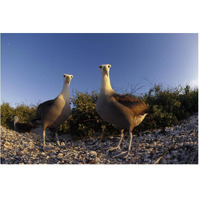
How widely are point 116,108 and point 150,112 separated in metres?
1.89

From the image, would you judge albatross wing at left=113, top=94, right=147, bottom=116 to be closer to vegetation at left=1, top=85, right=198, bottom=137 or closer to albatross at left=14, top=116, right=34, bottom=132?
vegetation at left=1, top=85, right=198, bottom=137

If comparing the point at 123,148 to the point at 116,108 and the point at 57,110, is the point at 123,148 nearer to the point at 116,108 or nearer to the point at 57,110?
the point at 116,108

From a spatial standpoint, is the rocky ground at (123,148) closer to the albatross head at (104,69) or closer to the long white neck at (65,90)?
the long white neck at (65,90)

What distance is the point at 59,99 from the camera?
3879mm

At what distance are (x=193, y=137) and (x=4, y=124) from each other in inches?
224

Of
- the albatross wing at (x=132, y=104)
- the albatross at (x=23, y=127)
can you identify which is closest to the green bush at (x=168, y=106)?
the albatross wing at (x=132, y=104)

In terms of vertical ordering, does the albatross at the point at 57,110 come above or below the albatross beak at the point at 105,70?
below

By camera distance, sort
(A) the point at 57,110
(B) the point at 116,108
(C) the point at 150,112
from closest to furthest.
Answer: (B) the point at 116,108 → (A) the point at 57,110 → (C) the point at 150,112

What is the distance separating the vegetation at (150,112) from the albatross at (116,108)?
4.23 ft

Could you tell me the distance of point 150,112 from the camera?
16.2 ft

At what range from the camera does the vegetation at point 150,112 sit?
506 centimetres

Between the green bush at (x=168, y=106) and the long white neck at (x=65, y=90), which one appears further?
the green bush at (x=168, y=106)

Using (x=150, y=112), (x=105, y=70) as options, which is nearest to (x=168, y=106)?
(x=150, y=112)

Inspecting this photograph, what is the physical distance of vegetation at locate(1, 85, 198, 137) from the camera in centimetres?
506
